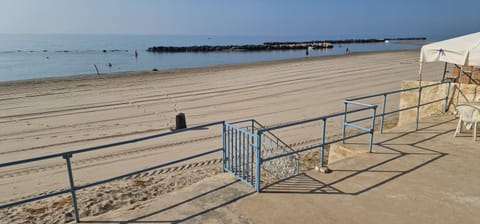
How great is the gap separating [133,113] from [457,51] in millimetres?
12397

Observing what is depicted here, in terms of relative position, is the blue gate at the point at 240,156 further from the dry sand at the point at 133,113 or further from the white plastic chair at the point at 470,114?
the white plastic chair at the point at 470,114

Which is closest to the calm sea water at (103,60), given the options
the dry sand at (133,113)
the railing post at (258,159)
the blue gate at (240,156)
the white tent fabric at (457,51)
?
the dry sand at (133,113)

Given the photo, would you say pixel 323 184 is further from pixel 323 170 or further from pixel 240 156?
pixel 240 156

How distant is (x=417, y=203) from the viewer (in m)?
4.57

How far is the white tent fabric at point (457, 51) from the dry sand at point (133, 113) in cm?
453

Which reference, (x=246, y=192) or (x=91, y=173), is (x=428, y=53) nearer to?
(x=246, y=192)

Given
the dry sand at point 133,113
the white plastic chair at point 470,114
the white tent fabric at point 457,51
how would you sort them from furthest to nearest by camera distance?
the dry sand at point 133,113 < the white tent fabric at point 457,51 < the white plastic chair at point 470,114

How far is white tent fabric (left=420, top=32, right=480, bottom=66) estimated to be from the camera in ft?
23.4

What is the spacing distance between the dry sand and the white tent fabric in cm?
453

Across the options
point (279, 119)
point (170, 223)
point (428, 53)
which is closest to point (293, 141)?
point (279, 119)

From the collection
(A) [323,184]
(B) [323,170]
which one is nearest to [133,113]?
(B) [323,170]

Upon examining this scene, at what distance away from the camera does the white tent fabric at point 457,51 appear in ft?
23.4

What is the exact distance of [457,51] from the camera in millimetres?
7445

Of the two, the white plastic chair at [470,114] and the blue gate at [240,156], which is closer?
the blue gate at [240,156]
